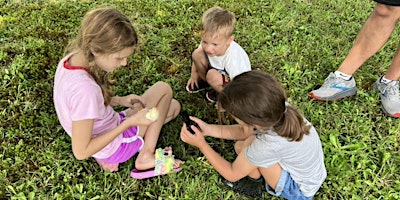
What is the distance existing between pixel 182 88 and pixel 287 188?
1.37 m

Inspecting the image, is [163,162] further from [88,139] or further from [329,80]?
[329,80]

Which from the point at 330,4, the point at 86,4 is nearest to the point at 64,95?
the point at 86,4

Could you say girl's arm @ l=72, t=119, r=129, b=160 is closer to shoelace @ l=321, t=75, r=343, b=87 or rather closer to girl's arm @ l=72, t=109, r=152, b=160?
girl's arm @ l=72, t=109, r=152, b=160

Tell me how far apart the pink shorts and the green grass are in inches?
4.7

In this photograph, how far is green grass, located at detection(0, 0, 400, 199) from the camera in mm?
2721

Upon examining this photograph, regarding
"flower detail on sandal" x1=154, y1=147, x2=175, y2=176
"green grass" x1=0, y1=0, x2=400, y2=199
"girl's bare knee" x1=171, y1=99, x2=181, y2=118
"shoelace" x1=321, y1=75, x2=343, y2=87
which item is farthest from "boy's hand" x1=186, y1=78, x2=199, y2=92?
"shoelace" x1=321, y1=75, x2=343, y2=87

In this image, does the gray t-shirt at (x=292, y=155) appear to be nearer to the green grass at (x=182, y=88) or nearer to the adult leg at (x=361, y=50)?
the green grass at (x=182, y=88)

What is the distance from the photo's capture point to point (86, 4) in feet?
14.2

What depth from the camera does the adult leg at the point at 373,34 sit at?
3.01 m

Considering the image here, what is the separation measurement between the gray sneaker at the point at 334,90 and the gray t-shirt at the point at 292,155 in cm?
101

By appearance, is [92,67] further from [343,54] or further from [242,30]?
[343,54]

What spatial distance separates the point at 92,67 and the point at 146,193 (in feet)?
2.96

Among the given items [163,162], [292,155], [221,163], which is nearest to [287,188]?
[292,155]

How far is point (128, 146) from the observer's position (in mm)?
2676
